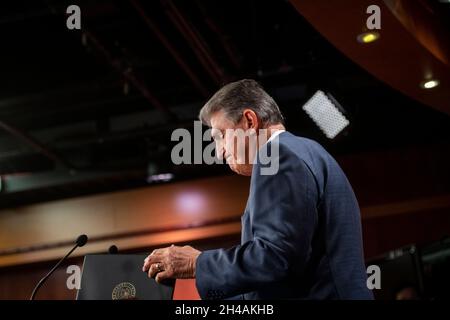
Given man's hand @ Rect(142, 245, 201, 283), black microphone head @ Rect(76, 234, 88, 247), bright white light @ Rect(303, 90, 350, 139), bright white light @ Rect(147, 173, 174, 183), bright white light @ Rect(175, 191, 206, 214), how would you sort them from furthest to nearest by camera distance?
bright white light @ Rect(175, 191, 206, 214)
bright white light @ Rect(147, 173, 174, 183)
bright white light @ Rect(303, 90, 350, 139)
black microphone head @ Rect(76, 234, 88, 247)
man's hand @ Rect(142, 245, 201, 283)

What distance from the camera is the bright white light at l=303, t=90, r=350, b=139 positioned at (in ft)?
14.5

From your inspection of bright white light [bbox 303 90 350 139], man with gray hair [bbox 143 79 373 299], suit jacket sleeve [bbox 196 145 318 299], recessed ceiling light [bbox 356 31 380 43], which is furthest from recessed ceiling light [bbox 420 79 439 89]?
suit jacket sleeve [bbox 196 145 318 299]

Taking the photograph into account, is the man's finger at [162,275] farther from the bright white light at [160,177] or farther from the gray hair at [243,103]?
the bright white light at [160,177]

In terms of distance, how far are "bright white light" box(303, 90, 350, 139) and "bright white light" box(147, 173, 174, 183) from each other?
6.06ft

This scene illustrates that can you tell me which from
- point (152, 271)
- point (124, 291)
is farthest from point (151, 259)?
point (124, 291)

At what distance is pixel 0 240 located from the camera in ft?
21.5

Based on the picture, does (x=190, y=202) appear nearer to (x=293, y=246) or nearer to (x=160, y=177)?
(x=160, y=177)

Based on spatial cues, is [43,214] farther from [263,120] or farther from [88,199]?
[263,120]

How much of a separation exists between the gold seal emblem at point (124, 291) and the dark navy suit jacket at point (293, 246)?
0.81 feet

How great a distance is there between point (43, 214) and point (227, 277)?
545 centimetres

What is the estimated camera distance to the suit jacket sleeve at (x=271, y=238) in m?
1.35

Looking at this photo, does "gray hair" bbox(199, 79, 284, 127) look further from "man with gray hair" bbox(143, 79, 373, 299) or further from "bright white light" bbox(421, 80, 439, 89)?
"bright white light" bbox(421, 80, 439, 89)

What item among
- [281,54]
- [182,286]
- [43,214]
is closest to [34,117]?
[43,214]

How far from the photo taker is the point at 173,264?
146cm
